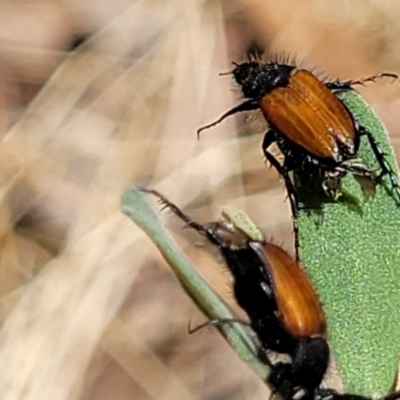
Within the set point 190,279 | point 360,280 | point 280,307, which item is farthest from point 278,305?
point 190,279

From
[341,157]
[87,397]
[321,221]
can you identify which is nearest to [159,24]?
[87,397]

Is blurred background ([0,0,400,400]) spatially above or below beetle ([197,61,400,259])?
above

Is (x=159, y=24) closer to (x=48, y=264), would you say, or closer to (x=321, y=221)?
(x=48, y=264)

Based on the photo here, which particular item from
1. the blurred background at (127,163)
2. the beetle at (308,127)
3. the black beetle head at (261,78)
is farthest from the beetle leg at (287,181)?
the blurred background at (127,163)

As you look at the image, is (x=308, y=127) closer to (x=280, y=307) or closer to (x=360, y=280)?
(x=280, y=307)

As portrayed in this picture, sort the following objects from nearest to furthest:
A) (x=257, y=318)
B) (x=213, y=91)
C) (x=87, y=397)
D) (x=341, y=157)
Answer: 1. (x=257, y=318)
2. (x=341, y=157)
3. (x=87, y=397)
4. (x=213, y=91)

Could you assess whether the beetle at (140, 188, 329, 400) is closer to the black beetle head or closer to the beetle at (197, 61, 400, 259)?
the beetle at (197, 61, 400, 259)

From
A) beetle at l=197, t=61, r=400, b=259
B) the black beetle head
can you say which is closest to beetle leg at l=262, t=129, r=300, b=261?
beetle at l=197, t=61, r=400, b=259
